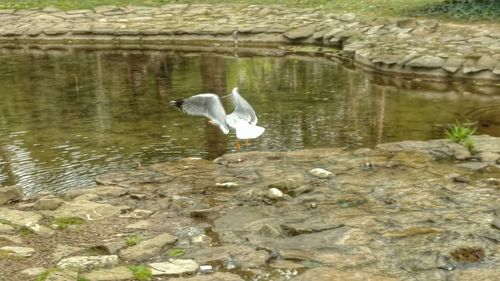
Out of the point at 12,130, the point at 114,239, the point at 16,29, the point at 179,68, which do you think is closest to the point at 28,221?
the point at 114,239

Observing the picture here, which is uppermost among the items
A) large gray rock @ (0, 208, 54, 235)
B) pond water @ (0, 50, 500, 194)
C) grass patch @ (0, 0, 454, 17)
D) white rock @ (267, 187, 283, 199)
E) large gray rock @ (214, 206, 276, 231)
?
grass patch @ (0, 0, 454, 17)

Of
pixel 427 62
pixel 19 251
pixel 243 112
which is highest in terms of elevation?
pixel 243 112

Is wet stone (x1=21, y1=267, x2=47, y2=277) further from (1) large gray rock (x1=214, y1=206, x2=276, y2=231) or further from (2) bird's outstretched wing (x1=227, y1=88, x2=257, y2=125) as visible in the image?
(2) bird's outstretched wing (x1=227, y1=88, x2=257, y2=125)

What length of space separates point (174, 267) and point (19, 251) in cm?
112

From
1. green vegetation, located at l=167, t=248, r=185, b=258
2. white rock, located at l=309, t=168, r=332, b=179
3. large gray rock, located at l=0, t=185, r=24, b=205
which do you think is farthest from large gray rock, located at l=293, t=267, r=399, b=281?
large gray rock, located at l=0, t=185, r=24, b=205

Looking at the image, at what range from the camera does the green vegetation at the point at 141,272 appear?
4.49 meters

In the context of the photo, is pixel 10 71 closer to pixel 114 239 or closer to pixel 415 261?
pixel 114 239

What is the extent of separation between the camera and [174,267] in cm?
468

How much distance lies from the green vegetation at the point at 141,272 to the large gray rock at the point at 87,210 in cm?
116

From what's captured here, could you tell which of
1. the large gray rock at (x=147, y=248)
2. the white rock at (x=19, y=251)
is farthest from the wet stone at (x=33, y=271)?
the large gray rock at (x=147, y=248)

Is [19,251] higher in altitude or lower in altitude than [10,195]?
higher

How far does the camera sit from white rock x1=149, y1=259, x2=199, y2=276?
460 centimetres

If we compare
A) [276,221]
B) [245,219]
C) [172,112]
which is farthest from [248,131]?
[172,112]

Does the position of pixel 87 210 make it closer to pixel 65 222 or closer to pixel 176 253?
pixel 65 222
